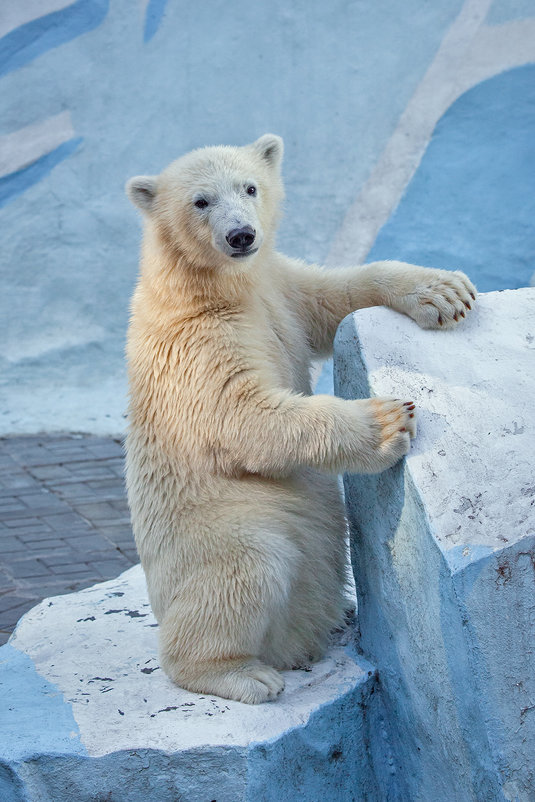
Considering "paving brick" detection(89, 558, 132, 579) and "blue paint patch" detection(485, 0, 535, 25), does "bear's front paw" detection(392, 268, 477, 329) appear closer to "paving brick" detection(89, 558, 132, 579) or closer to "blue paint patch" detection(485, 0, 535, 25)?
"paving brick" detection(89, 558, 132, 579)

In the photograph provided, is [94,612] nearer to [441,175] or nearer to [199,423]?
[199,423]

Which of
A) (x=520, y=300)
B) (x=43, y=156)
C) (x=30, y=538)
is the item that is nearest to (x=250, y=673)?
(x=520, y=300)

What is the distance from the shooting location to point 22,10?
23.8ft

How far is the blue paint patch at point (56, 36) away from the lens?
723cm

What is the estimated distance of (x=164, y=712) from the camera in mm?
2594

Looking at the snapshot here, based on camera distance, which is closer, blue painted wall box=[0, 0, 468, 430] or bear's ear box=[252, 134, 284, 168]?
bear's ear box=[252, 134, 284, 168]

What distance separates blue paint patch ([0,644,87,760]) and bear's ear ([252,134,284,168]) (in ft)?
5.59

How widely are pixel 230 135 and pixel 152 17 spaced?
103 centimetres

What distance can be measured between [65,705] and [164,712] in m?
0.28

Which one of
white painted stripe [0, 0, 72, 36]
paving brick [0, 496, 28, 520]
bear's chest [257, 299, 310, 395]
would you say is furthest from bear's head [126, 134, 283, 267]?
white painted stripe [0, 0, 72, 36]

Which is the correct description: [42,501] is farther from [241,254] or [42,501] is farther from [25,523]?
[241,254]

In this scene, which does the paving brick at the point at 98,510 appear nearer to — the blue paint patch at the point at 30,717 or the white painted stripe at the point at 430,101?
the blue paint patch at the point at 30,717

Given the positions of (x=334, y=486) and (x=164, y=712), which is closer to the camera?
(x=164, y=712)

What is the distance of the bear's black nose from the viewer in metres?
2.72
